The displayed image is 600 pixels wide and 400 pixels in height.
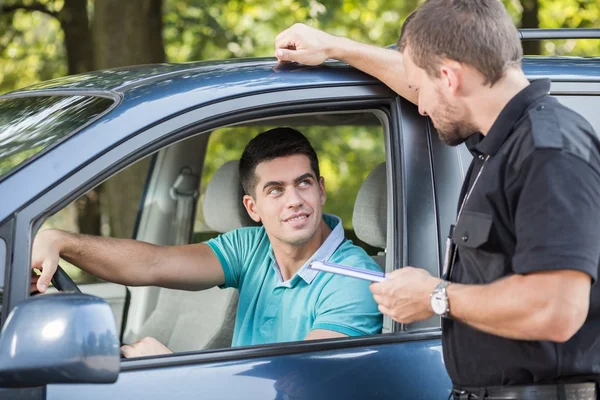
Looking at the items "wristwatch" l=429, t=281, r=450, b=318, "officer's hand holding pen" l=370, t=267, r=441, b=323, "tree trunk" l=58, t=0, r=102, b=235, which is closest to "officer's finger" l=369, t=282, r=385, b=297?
"officer's hand holding pen" l=370, t=267, r=441, b=323

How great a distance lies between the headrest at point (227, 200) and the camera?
3607mm

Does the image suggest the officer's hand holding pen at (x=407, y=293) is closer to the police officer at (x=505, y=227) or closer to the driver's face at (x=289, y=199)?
the police officer at (x=505, y=227)

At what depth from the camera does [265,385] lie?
2211mm

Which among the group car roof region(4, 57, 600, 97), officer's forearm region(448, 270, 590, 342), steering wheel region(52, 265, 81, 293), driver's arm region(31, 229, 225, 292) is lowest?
officer's forearm region(448, 270, 590, 342)

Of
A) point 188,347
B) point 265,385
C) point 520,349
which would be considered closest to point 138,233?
point 188,347

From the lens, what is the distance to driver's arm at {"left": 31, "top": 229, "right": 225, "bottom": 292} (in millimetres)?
2857

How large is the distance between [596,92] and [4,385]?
1748 millimetres

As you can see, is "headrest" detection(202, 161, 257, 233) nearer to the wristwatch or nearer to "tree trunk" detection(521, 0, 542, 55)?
the wristwatch

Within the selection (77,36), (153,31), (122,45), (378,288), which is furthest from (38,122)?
(77,36)

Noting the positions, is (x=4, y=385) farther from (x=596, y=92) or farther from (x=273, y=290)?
(x=596, y=92)

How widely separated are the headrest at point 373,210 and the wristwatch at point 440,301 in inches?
29.0

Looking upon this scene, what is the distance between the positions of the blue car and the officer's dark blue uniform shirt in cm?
28

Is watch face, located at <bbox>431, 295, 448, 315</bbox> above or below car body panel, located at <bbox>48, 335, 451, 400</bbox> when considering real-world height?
above

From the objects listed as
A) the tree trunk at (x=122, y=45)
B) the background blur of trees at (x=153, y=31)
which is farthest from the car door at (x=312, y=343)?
the tree trunk at (x=122, y=45)
